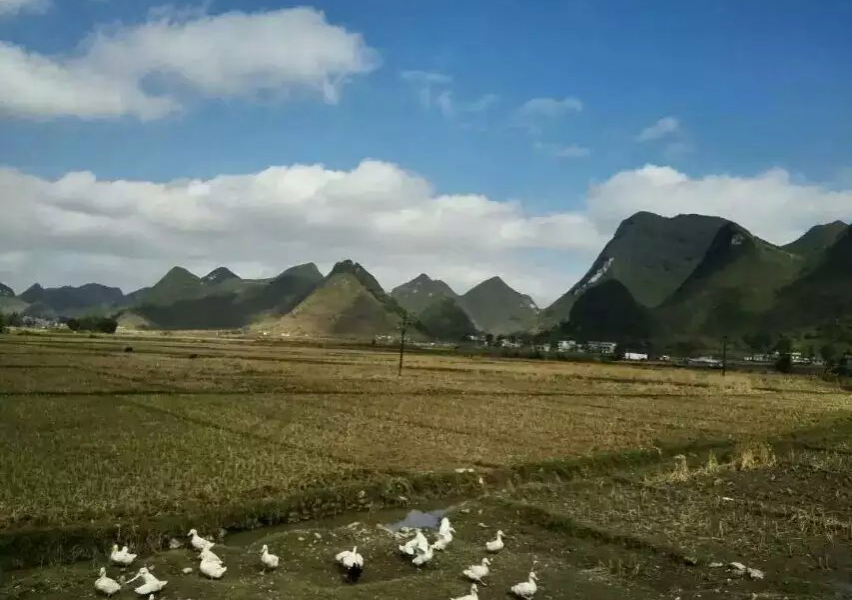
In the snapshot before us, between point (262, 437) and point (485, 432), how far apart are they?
28.1 feet

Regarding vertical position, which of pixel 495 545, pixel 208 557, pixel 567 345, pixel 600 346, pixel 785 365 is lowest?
pixel 567 345

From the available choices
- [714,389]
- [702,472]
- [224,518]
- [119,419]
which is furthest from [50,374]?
[714,389]

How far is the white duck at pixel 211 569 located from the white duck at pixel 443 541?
3709 millimetres

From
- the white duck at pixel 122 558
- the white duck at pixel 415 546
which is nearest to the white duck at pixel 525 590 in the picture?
the white duck at pixel 415 546

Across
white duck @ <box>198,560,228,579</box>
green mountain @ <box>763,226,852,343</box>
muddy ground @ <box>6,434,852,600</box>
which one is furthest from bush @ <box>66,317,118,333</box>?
white duck @ <box>198,560,228,579</box>

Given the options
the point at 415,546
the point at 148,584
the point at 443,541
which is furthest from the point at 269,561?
the point at 443,541

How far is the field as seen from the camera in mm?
11633

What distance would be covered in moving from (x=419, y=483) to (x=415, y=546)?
231 inches

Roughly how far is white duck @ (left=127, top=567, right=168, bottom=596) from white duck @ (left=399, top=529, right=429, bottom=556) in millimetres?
3873

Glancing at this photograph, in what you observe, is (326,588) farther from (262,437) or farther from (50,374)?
(50,374)

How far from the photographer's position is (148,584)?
9.52 m

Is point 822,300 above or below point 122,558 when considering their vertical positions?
above

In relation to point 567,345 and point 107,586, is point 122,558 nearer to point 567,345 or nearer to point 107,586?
point 107,586

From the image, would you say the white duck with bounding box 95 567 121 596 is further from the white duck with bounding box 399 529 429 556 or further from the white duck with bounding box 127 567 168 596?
the white duck with bounding box 399 529 429 556
